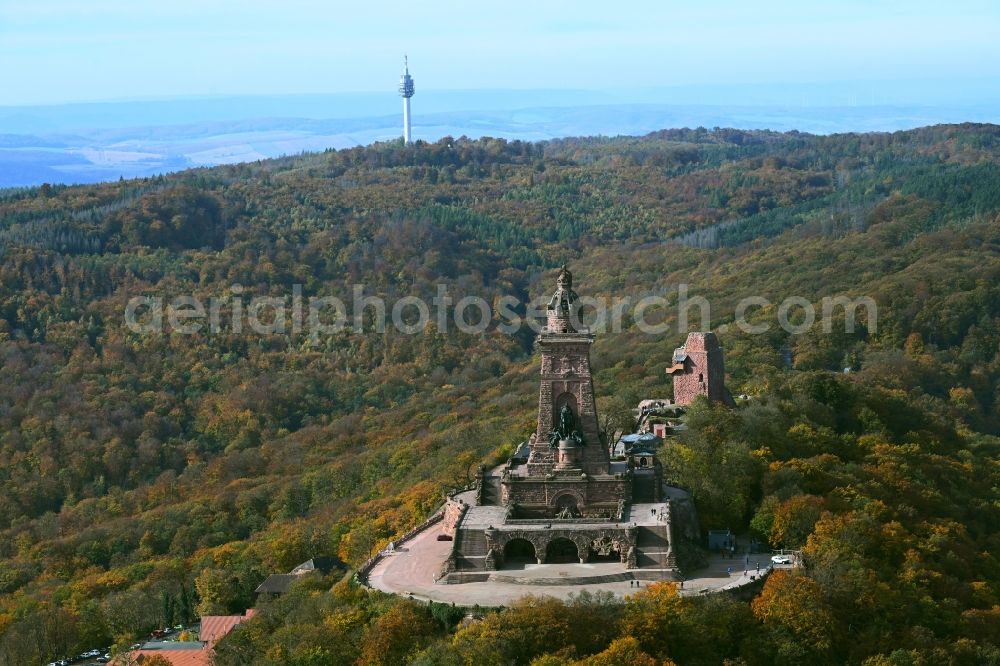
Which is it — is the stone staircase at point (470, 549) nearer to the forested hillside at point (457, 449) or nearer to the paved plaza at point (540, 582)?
the paved plaza at point (540, 582)

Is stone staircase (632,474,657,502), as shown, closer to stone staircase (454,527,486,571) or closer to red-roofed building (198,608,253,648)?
stone staircase (454,527,486,571)

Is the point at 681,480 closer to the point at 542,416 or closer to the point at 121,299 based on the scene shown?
the point at 542,416

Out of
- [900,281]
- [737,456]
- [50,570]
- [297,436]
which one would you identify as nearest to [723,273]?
[900,281]

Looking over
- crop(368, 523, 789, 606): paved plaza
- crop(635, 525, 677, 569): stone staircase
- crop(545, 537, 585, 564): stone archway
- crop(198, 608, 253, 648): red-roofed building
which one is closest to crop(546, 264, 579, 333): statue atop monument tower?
crop(545, 537, 585, 564): stone archway

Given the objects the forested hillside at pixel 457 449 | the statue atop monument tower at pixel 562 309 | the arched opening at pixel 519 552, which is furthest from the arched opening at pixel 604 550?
the statue atop monument tower at pixel 562 309

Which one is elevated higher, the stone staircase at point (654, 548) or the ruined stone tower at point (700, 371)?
the ruined stone tower at point (700, 371)

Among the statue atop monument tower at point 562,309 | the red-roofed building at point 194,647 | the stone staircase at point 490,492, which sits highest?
the statue atop monument tower at point 562,309
